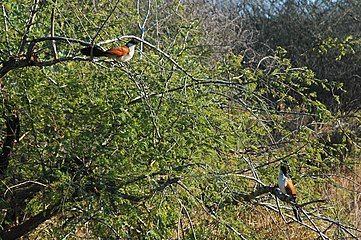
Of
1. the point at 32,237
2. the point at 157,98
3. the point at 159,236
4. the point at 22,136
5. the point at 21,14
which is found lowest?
the point at 32,237

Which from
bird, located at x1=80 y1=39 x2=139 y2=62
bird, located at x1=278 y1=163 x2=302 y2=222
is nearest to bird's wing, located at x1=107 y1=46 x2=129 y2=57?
bird, located at x1=80 y1=39 x2=139 y2=62

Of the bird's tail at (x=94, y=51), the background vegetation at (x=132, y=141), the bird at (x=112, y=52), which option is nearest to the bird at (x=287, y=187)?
the background vegetation at (x=132, y=141)

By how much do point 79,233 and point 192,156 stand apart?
34.4 inches

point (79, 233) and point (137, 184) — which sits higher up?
point (137, 184)

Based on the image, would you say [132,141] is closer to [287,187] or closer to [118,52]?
[118,52]

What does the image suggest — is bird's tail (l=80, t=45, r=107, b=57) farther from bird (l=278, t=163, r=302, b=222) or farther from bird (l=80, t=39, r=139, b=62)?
bird (l=278, t=163, r=302, b=222)

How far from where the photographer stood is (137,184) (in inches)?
111

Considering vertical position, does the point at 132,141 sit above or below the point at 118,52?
below

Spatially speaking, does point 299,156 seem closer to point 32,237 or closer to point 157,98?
point 157,98

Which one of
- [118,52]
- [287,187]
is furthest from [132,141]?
[287,187]

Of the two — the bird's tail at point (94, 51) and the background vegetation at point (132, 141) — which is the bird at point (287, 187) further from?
the bird's tail at point (94, 51)

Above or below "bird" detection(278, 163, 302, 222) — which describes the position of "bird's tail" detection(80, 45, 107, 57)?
above

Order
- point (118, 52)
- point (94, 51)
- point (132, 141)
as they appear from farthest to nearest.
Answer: point (132, 141), point (118, 52), point (94, 51)

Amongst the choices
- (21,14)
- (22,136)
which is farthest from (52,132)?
(21,14)
